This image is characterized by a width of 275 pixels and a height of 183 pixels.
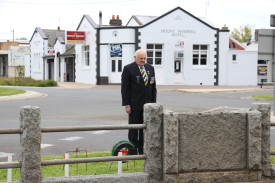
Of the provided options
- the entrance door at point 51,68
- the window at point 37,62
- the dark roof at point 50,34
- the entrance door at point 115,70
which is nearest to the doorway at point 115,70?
the entrance door at point 115,70

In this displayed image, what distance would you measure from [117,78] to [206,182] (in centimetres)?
3460

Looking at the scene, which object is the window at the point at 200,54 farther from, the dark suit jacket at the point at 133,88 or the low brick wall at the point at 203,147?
the low brick wall at the point at 203,147

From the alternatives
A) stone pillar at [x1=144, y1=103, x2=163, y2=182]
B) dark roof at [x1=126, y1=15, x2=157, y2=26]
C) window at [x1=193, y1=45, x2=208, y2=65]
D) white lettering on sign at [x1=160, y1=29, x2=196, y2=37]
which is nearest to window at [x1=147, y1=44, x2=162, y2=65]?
white lettering on sign at [x1=160, y1=29, x2=196, y2=37]

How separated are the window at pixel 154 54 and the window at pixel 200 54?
3.12m

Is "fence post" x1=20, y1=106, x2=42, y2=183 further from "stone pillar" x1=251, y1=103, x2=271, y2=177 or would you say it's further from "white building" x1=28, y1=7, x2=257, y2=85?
"white building" x1=28, y1=7, x2=257, y2=85

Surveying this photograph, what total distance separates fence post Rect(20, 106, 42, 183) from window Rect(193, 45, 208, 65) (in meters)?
36.1

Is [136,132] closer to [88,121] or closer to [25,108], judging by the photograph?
[25,108]

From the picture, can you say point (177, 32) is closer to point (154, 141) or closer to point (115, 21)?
point (115, 21)

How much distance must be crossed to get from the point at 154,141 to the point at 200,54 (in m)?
35.8

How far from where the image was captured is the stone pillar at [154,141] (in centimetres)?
628

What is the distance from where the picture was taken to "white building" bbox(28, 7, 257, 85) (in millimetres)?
39969

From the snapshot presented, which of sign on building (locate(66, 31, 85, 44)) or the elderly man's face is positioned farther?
sign on building (locate(66, 31, 85, 44))

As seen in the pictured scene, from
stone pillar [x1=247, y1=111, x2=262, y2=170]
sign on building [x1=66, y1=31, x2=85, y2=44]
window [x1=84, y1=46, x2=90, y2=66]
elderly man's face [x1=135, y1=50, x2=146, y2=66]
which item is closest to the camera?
stone pillar [x1=247, y1=111, x2=262, y2=170]

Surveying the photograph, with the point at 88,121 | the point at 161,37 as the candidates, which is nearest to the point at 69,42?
the point at 161,37
